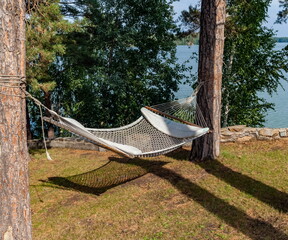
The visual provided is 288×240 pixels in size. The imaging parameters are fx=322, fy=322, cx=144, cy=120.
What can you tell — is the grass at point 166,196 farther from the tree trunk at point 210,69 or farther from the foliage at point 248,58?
the foliage at point 248,58

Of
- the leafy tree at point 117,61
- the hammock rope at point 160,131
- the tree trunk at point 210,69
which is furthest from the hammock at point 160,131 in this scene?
the leafy tree at point 117,61

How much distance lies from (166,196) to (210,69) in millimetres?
1931

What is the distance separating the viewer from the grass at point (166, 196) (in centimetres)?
293

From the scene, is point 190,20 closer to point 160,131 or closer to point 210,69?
point 210,69

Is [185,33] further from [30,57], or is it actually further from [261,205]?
[261,205]

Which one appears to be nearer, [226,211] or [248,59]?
[226,211]

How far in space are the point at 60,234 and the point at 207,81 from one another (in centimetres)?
281

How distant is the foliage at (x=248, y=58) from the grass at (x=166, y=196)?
6.84 feet

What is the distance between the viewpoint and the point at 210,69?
4.54 metres

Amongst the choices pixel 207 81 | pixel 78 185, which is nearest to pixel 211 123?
pixel 207 81

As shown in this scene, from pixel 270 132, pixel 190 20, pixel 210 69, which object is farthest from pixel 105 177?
pixel 190 20

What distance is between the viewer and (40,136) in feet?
27.1

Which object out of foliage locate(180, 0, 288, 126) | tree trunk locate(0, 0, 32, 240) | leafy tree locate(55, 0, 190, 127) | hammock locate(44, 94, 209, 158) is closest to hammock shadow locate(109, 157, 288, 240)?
hammock locate(44, 94, 209, 158)

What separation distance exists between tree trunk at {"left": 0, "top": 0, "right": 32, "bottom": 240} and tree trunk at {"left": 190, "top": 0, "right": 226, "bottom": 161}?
290cm
